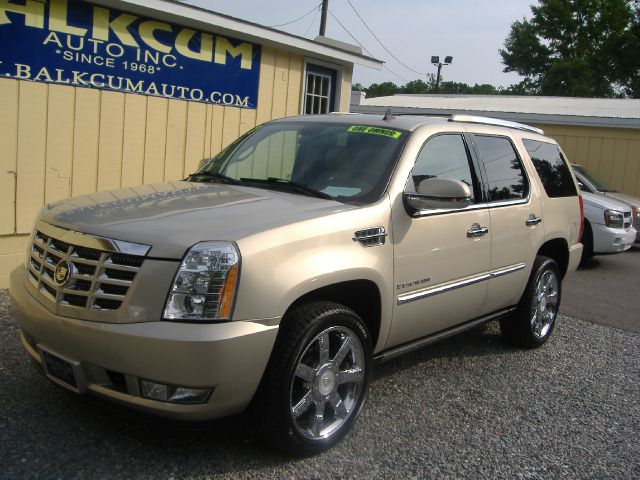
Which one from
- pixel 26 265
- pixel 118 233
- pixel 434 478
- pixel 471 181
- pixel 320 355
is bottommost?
pixel 434 478

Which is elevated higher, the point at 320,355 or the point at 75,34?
the point at 75,34

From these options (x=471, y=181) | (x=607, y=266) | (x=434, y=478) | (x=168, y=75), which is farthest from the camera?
(x=607, y=266)

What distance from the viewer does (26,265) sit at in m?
3.63

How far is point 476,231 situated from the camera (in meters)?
4.45

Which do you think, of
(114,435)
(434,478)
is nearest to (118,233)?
(114,435)

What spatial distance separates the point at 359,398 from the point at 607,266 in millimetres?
8159

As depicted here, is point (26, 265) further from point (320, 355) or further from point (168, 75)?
→ point (168, 75)

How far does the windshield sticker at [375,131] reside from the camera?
4203 mm

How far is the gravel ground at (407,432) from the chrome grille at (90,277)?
1.75 ft

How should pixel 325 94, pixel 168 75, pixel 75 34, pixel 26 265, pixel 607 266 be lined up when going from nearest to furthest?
pixel 26 265 < pixel 75 34 < pixel 168 75 < pixel 325 94 < pixel 607 266

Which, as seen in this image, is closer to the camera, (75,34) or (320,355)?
(320,355)

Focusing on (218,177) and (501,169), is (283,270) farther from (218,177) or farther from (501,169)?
(501,169)

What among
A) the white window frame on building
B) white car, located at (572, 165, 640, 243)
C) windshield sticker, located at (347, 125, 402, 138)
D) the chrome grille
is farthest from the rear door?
white car, located at (572, 165, 640, 243)

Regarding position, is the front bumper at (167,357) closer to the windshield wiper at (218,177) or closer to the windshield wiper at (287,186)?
the windshield wiper at (287,186)
